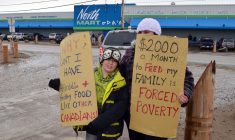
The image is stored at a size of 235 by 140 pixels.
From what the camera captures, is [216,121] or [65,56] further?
[216,121]

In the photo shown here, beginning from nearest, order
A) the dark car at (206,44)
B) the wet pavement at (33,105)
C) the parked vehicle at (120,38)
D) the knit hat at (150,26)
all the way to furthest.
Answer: the knit hat at (150,26) → the wet pavement at (33,105) → the parked vehicle at (120,38) → the dark car at (206,44)

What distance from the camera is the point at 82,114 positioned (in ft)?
13.8

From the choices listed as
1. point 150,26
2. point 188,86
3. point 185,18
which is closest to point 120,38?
point 150,26

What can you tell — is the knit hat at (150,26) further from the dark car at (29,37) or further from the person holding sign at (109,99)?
the dark car at (29,37)

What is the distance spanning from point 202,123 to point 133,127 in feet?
2.35

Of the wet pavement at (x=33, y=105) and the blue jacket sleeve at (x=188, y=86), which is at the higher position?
the blue jacket sleeve at (x=188, y=86)

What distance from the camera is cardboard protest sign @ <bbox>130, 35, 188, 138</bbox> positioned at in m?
3.96

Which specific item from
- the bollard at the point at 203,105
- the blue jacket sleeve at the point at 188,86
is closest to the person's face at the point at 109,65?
the blue jacket sleeve at the point at 188,86

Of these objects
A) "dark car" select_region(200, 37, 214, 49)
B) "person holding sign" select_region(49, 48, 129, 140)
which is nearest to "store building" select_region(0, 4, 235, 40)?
"dark car" select_region(200, 37, 214, 49)

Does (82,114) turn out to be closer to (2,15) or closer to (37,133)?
(37,133)

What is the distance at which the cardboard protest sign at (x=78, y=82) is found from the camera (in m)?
4.16

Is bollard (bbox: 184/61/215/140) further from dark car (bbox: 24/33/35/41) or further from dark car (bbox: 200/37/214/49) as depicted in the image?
dark car (bbox: 24/33/35/41)

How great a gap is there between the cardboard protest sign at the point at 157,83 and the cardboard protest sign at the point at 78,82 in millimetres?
448

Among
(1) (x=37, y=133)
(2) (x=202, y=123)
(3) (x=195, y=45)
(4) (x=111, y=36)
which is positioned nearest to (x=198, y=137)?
(2) (x=202, y=123)
